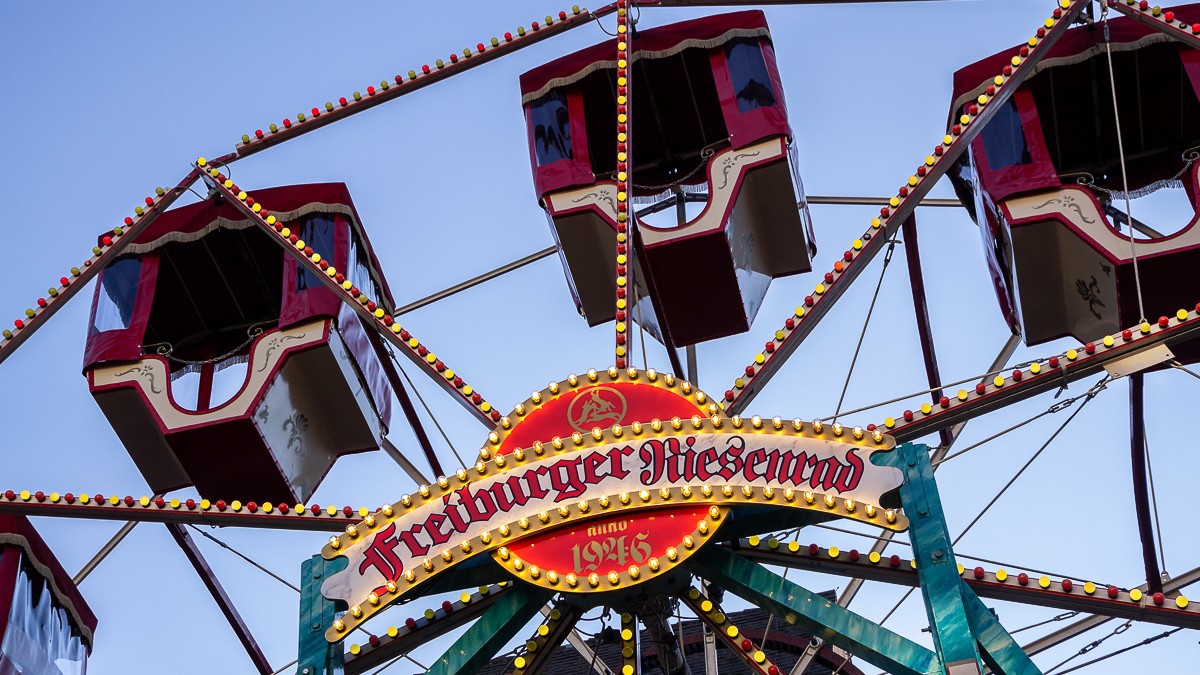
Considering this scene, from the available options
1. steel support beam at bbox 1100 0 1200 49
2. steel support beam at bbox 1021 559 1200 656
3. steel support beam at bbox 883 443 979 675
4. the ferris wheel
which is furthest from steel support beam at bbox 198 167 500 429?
steel support beam at bbox 1100 0 1200 49

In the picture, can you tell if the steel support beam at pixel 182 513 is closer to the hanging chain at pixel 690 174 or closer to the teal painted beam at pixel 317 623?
the teal painted beam at pixel 317 623

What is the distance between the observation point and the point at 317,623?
947 centimetres

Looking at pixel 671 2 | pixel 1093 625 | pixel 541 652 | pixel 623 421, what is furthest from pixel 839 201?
pixel 541 652

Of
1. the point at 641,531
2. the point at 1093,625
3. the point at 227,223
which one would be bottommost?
the point at 1093,625

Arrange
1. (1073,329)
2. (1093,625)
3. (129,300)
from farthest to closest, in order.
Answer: (129,300), (1073,329), (1093,625)

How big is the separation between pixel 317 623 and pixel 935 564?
3.24 metres

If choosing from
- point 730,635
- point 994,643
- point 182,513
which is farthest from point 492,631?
point 994,643

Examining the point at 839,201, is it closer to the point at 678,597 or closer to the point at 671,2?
the point at 671,2

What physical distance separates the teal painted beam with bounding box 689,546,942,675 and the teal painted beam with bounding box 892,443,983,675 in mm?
146

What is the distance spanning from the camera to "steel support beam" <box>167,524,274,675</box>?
1324cm

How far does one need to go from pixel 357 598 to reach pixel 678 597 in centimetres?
172

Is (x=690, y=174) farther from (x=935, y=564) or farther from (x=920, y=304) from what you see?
(x=935, y=564)

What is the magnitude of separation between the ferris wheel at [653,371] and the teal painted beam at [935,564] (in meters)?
0.02

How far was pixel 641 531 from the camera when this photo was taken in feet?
30.7
